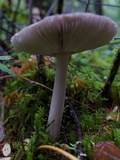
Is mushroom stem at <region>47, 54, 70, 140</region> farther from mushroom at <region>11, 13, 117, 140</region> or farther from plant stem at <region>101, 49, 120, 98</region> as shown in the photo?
plant stem at <region>101, 49, 120, 98</region>

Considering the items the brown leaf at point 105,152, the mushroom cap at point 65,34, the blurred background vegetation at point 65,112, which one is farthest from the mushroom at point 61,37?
the brown leaf at point 105,152

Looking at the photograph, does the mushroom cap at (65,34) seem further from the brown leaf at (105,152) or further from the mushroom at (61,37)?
the brown leaf at (105,152)


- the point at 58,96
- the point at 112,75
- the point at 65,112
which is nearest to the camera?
the point at 58,96

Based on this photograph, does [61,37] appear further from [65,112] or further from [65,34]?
[65,112]

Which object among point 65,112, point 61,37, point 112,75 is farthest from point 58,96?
point 112,75

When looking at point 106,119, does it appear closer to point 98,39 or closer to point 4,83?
point 98,39

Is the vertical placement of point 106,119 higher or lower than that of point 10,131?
higher

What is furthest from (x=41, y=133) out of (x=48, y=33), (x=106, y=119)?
(x=48, y=33)
